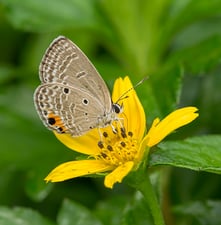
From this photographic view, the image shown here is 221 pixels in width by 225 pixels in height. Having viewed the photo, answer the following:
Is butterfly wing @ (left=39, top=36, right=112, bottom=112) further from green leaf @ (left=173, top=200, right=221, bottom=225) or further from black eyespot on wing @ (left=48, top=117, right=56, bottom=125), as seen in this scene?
green leaf @ (left=173, top=200, right=221, bottom=225)

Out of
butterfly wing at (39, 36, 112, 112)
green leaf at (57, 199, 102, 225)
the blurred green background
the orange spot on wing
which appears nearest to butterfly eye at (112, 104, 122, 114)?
butterfly wing at (39, 36, 112, 112)

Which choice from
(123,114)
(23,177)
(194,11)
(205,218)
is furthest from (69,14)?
(205,218)

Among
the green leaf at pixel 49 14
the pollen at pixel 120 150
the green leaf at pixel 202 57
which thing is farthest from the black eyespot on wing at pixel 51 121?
the green leaf at pixel 49 14

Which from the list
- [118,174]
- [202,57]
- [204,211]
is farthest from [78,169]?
[202,57]

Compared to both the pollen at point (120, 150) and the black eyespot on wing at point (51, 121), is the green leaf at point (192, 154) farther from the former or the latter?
the black eyespot on wing at point (51, 121)

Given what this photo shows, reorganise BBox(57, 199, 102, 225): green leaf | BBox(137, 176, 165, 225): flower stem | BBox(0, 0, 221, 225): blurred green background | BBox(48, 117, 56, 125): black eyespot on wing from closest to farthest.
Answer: BBox(137, 176, 165, 225): flower stem < BBox(48, 117, 56, 125): black eyespot on wing < BBox(57, 199, 102, 225): green leaf < BBox(0, 0, 221, 225): blurred green background

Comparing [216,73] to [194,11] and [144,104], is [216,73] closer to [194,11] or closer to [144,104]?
[194,11]
